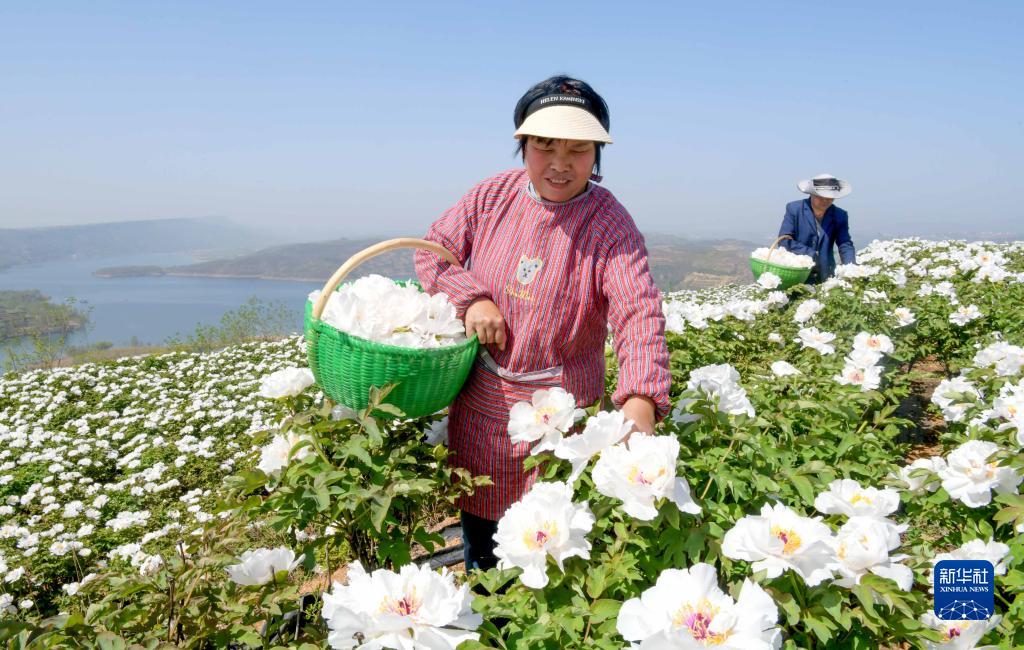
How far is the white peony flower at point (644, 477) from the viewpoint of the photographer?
1034 millimetres

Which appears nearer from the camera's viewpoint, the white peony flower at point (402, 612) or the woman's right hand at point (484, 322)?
the white peony flower at point (402, 612)

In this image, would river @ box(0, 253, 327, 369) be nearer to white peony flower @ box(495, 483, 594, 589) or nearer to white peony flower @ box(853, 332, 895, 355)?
white peony flower @ box(853, 332, 895, 355)

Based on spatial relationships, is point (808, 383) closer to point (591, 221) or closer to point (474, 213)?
point (591, 221)

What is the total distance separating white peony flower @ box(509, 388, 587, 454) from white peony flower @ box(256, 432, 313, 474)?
0.56 metres

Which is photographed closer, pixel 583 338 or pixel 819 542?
pixel 819 542

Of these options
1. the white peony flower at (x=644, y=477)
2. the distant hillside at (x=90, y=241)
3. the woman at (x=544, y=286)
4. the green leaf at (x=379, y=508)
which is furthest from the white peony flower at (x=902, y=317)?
the distant hillside at (x=90, y=241)

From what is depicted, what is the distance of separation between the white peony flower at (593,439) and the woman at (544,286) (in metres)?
0.18

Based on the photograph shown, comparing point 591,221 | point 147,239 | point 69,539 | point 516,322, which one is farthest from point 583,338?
point 147,239

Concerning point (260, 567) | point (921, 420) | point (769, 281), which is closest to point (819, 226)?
point (769, 281)

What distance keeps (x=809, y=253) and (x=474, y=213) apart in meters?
3.68

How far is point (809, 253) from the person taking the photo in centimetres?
448

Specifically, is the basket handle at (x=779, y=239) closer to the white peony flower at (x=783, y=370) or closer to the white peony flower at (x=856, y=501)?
the white peony flower at (x=783, y=370)

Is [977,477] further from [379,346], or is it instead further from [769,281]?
[769,281]

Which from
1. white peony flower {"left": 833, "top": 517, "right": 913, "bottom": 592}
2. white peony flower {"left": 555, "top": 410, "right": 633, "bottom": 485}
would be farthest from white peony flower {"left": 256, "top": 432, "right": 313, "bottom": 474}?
white peony flower {"left": 833, "top": 517, "right": 913, "bottom": 592}
